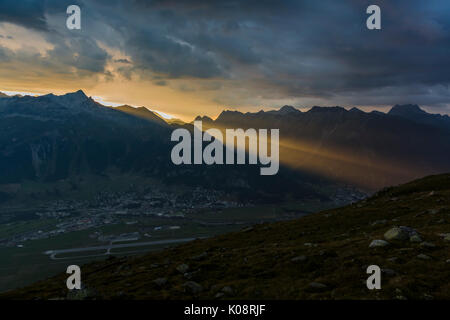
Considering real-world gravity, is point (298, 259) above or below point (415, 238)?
below

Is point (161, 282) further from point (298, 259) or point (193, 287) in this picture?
point (298, 259)

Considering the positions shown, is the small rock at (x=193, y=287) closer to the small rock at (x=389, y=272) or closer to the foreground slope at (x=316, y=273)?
the foreground slope at (x=316, y=273)

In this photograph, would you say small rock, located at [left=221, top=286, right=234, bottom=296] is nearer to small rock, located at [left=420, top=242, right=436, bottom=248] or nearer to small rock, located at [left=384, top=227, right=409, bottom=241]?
small rock, located at [left=384, top=227, right=409, bottom=241]

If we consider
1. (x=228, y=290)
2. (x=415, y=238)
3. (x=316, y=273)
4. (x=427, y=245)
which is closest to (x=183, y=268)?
(x=228, y=290)

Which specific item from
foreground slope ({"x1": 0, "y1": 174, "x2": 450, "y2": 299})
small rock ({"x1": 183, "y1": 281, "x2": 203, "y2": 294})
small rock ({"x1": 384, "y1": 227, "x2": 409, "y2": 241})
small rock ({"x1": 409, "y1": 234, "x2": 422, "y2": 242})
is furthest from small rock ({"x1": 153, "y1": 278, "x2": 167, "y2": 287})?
small rock ({"x1": 409, "y1": 234, "x2": 422, "y2": 242})

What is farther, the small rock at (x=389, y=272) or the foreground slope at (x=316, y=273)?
the small rock at (x=389, y=272)

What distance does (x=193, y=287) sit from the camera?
22828 mm

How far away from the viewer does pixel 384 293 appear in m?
16.6

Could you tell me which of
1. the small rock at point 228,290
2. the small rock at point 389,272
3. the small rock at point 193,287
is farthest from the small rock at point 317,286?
the small rock at point 193,287

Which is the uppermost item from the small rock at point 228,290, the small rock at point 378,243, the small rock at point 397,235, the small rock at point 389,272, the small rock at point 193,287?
the small rock at point 397,235

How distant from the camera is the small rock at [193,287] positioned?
22.5 m

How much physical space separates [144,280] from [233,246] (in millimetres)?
16166
